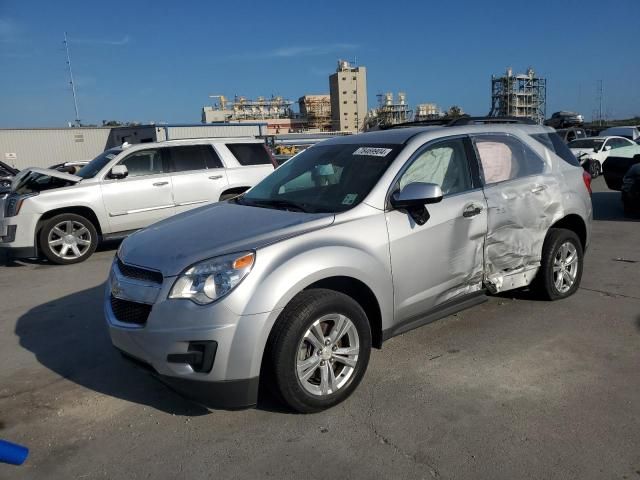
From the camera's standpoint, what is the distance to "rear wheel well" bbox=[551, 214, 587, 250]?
16.6 feet

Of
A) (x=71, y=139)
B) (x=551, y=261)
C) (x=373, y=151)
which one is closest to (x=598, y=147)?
(x=551, y=261)

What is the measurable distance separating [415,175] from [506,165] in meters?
1.10

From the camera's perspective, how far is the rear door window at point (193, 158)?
8.72 meters

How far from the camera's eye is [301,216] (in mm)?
3441

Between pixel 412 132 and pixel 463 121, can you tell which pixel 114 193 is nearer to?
pixel 412 132

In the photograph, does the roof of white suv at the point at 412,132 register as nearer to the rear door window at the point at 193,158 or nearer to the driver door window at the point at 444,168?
the driver door window at the point at 444,168

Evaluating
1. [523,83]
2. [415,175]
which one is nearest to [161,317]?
[415,175]

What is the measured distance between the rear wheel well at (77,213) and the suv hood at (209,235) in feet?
16.0

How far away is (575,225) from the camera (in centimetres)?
521

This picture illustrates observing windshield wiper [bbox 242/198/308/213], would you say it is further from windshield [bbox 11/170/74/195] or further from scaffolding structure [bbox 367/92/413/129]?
scaffolding structure [bbox 367/92/413/129]

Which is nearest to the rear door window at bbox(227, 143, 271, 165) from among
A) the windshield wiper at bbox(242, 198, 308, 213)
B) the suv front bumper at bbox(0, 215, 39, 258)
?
the suv front bumper at bbox(0, 215, 39, 258)

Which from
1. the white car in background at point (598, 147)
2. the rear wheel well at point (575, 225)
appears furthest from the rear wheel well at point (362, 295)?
the white car in background at point (598, 147)

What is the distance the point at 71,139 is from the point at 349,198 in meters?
36.5

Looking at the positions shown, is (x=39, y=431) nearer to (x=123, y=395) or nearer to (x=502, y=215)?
(x=123, y=395)
